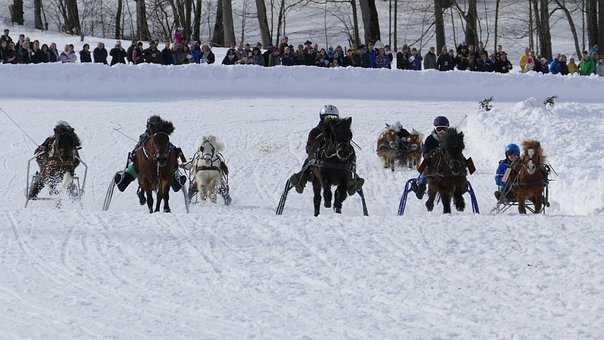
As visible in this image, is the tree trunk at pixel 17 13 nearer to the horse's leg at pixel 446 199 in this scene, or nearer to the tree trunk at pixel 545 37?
the tree trunk at pixel 545 37

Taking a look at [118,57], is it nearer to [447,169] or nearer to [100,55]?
[100,55]

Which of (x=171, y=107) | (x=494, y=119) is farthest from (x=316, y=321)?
(x=171, y=107)

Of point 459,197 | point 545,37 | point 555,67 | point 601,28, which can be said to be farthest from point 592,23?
point 459,197

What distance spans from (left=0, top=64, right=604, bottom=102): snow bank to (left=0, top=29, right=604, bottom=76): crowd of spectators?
1446 mm

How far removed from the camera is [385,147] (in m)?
23.6

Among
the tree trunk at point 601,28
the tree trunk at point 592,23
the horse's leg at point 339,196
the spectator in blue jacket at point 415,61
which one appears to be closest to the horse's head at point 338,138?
the horse's leg at point 339,196

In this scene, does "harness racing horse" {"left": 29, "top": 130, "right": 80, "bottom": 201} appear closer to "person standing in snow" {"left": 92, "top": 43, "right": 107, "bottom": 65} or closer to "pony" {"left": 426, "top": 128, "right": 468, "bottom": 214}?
"pony" {"left": 426, "top": 128, "right": 468, "bottom": 214}

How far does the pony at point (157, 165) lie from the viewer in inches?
708

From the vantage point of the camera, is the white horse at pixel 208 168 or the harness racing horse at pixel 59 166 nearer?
the harness racing horse at pixel 59 166

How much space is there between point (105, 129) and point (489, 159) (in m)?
9.35

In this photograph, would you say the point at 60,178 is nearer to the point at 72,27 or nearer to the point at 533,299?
the point at 533,299

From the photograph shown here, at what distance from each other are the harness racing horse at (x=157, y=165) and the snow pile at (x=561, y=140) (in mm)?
6130

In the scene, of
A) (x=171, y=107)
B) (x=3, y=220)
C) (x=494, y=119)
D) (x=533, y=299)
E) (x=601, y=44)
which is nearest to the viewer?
(x=533, y=299)

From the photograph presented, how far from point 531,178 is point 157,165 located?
5.57 m
